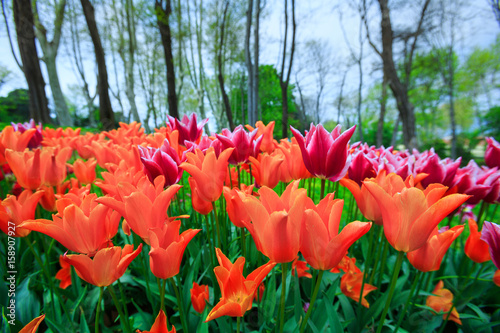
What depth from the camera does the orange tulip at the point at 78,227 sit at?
77cm

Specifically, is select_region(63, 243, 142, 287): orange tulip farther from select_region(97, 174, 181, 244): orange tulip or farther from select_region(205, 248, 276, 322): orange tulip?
select_region(205, 248, 276, 322): orange tulip

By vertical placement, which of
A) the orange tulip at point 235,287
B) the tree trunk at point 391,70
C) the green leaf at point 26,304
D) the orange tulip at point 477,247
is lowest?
the green leaf at point 26,304

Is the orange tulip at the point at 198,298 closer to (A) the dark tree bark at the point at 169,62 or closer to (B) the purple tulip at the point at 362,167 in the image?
(B) the purple tulip at the point at 362,167

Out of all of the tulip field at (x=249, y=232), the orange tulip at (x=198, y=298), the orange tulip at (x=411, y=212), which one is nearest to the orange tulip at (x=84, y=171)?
the tulip field at (x=249, y=232)

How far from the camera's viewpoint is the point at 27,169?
1.35 m

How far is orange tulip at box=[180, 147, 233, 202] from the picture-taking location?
0.96 meters

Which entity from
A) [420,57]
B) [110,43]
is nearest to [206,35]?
[110,43]

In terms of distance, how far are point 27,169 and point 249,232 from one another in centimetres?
125

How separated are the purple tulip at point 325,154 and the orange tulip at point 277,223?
452 millimetres

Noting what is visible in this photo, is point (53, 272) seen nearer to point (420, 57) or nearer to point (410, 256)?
point (410, 256)

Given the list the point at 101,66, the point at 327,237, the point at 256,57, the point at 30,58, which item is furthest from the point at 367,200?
the point at 30,58

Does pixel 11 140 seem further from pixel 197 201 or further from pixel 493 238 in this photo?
pixel 493 238

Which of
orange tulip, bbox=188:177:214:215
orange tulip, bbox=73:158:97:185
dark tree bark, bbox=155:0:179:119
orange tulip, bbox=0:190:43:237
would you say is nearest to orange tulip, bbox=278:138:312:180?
orange tulip, bbox=188:177:214:215

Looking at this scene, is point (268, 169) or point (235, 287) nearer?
point (235, 287)
